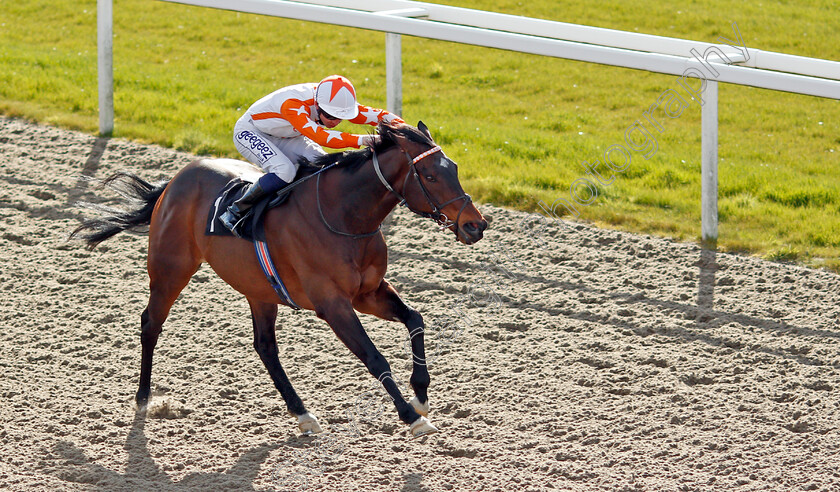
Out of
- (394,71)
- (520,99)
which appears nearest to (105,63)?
(394,71)

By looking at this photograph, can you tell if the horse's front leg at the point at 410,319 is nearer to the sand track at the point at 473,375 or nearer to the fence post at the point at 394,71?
the sand track at the point at 473,375

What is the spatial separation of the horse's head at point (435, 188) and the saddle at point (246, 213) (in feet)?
2.52

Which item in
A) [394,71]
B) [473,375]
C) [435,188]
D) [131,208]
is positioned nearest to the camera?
[435,188]

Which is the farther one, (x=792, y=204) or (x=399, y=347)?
(x=792, y=204)

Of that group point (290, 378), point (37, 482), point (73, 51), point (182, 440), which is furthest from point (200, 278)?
point (73, 51)

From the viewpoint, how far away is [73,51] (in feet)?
41.4

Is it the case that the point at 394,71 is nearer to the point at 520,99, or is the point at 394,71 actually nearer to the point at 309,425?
the point at 520,99

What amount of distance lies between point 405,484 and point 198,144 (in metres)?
5.29

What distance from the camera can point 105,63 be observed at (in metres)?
9.38

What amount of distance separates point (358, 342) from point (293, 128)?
3.79 ft

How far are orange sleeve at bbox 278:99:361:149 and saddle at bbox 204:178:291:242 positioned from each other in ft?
1.15

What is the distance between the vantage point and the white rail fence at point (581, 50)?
6844 mm

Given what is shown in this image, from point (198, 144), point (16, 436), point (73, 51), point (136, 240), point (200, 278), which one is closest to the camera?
point (16, 436)

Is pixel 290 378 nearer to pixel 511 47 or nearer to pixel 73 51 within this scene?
pixel 511 47
